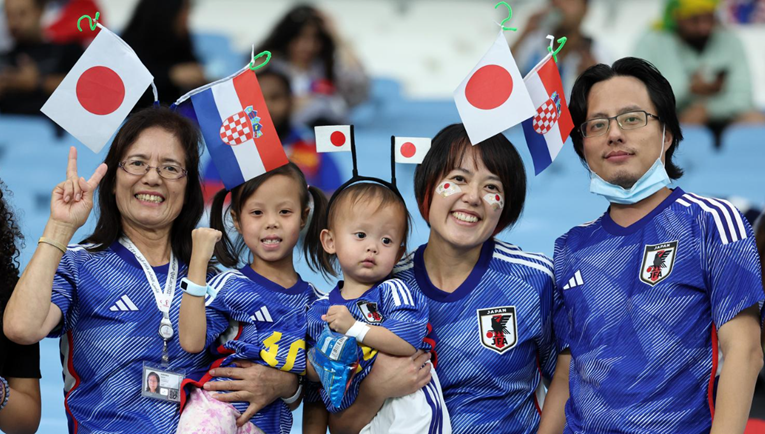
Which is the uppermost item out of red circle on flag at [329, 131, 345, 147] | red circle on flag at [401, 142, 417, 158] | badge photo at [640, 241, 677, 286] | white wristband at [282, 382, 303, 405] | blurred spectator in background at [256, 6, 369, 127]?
blurred spectator in background at [256, 6, 369, 127]

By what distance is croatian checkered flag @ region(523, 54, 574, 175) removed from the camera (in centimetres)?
304

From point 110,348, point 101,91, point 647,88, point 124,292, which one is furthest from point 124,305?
point 647,88

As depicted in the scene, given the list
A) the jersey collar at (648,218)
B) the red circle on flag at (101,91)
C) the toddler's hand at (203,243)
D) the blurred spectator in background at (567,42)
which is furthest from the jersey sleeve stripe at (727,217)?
the blurred spectator in background at (567,42)

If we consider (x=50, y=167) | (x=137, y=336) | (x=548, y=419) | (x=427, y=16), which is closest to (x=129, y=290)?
(x=137, y=336)

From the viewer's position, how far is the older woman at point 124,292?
8.98 ft

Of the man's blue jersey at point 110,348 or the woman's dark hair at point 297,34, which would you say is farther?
the woman's dark hair at point 297,34

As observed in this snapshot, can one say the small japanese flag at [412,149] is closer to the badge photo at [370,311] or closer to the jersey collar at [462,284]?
the jersey collar at [462,284]

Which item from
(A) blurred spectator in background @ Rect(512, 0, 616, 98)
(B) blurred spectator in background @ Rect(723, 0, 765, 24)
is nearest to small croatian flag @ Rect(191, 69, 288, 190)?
(A) blurred spectator in background @ Rect(512, 0, 616, 98)

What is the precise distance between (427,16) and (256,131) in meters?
6.53

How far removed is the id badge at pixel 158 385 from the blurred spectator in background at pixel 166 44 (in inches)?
204

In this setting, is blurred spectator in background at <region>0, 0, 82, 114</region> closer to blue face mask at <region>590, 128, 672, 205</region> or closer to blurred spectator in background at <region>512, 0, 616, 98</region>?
blurred spectator in background at <region>512, 0, 616, 98</region>

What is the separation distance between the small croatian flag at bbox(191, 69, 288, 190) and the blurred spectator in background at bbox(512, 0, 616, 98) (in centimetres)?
492

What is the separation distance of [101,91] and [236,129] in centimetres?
49

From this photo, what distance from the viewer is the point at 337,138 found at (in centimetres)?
323
